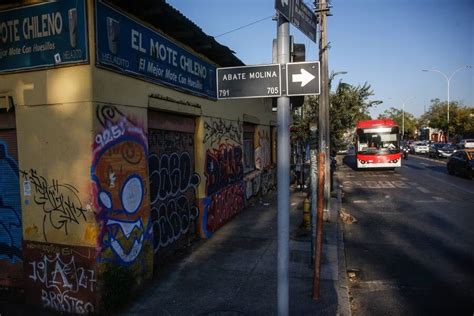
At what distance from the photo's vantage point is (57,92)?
179 inches

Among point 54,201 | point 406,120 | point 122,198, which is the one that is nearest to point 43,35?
point 54,201

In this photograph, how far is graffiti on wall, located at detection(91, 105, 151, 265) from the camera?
452 centimetres

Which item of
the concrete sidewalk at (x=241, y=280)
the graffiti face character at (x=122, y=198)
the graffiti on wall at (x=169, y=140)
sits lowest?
the concrete sidewalk at (x=241, y=280)

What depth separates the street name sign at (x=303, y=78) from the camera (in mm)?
3117

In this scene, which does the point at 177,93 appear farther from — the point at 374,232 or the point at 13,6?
the point at 374,232

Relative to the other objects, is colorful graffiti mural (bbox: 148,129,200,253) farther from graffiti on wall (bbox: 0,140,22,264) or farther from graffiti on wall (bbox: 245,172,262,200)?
graffiti on wall (bbox: 245,172,262,200)

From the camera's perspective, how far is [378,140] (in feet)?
74.2

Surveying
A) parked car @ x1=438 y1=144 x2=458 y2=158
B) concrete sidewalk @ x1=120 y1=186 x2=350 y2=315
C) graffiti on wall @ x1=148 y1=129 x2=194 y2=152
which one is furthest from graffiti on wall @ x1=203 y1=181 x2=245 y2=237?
parked car @ x1=438 y1=144 x2=458 y2=158

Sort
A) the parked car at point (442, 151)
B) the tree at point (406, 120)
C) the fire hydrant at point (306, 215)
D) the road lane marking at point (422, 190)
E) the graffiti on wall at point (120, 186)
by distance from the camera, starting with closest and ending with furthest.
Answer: the graffiti on wall at point (120, 186)
the fire hydrant at point (306, 215)
the road lane marking at point (422, 190)
the parked car at point (442, 151)
the tree at point (406, 120)

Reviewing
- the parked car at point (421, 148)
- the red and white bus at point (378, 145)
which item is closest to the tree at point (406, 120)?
the parked car at point (421, 148)

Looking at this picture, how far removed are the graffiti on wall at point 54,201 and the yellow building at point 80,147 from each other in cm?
1

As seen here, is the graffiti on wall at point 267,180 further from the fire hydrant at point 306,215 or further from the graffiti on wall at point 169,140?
the graffiti on wall at point 169,140

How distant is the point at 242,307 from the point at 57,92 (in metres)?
3.65

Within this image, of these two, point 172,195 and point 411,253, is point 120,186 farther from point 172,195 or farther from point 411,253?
point 411,253
